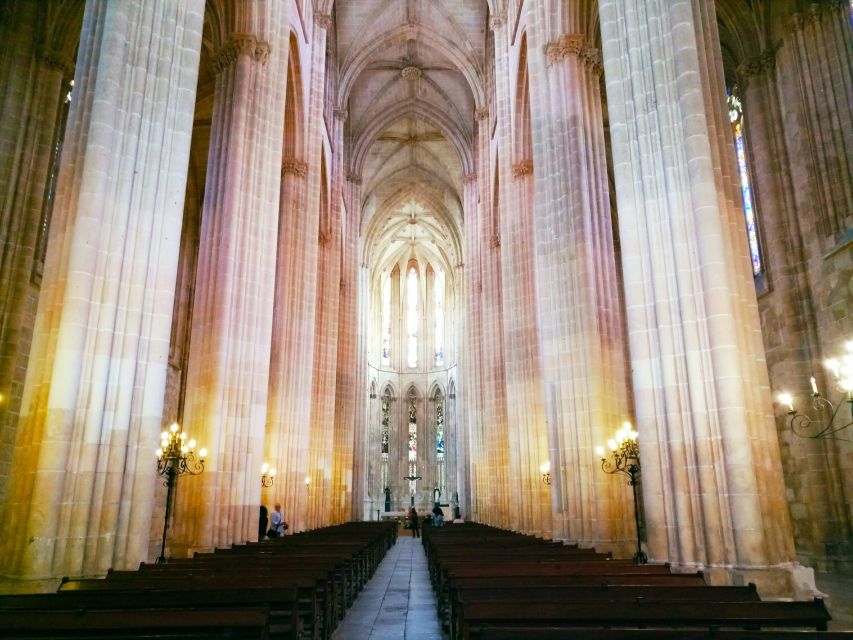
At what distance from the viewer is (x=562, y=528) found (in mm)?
13672

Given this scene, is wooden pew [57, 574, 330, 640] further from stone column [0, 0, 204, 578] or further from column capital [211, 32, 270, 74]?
column capital [211, 32, 270, 74]

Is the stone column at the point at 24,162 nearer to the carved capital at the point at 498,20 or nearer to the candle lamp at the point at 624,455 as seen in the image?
the candle lamp at the point at 624,455

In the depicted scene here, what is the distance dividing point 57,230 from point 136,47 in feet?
10.0

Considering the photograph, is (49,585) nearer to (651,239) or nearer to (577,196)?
(651,239)

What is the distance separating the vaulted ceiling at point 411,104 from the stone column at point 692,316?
22.4 metres

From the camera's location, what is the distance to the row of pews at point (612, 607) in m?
4.02

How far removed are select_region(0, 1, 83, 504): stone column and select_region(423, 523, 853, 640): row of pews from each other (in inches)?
482

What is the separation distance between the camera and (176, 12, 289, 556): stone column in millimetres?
13055

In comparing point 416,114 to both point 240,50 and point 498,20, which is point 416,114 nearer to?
point 498,20

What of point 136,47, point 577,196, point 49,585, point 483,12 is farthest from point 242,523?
point 483,12

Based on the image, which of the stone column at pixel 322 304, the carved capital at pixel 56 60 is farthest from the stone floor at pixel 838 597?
the carved capital at pixel 56 60

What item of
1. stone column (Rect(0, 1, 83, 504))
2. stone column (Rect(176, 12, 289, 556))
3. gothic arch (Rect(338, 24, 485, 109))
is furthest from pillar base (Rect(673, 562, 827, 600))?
gothic arch (Rect(338, 24, 485, 109))

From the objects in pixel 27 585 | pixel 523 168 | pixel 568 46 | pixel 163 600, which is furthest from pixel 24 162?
pixel 523 168

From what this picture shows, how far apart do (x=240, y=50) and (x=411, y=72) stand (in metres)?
19.9
